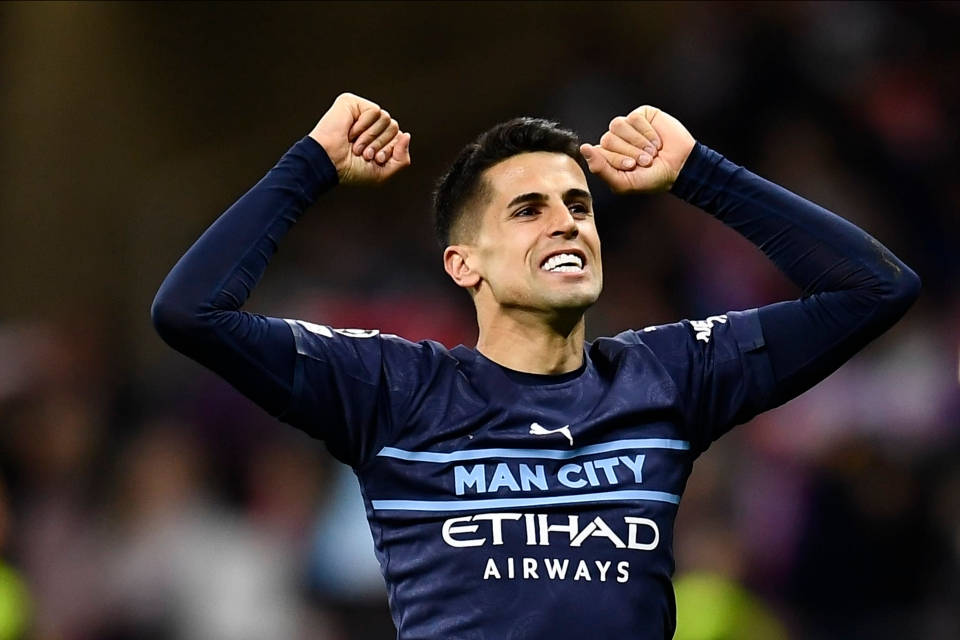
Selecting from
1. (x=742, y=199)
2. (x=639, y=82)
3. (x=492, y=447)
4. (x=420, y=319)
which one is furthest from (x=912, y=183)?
(x=492, y=447)

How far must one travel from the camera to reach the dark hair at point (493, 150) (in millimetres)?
3736

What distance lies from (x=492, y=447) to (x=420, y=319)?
14.7ft

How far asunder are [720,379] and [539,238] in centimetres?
53

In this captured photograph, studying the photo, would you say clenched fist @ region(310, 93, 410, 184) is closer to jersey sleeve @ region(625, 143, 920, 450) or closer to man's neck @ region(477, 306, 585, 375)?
man's neck @ region(477, 306, 585, 375)

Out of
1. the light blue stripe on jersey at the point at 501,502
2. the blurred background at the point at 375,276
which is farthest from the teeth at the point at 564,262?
the blurred background at the point at 375,276

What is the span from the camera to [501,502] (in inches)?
127

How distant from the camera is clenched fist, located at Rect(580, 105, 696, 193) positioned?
3607mm

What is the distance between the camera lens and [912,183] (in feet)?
23.6

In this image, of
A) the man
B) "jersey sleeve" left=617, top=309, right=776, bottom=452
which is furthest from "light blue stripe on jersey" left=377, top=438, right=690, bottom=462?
"jersey sleeve" left=617, top=309, right=776, bottom=452

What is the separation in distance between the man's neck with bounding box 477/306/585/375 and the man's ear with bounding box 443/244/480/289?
0.18 metres

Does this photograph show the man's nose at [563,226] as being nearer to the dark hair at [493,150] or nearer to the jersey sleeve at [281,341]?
the dark hair at [493,150]

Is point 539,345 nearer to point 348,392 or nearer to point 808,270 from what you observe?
point 348,392

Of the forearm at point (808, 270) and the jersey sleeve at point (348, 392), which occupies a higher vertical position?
the forearm at point (808, 270)

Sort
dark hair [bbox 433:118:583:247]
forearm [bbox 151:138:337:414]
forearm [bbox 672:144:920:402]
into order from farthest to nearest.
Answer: dark hair [bbox 433:118:583:247], forearm [bbox 672:144:920:402], forearm [bbox 151:138:337:414]
